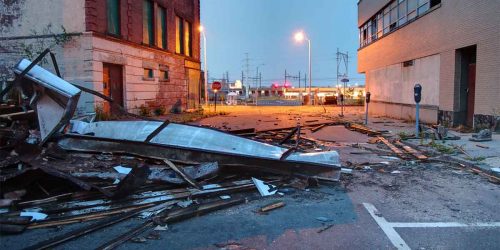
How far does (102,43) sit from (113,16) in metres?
2.19

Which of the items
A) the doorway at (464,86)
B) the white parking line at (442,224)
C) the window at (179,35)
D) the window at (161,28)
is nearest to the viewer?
the white parking line at (442,224)

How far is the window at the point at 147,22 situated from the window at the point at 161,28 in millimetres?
734

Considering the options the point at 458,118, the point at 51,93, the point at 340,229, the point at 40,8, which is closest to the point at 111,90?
the point at 40,8

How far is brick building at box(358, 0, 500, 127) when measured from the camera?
14109 mm

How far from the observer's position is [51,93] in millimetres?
7676

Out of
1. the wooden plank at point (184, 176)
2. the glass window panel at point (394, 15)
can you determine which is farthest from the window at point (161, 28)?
the wooden plank at point (184, 176)

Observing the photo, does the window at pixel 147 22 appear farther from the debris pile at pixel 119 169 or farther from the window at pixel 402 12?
the debris pile at pixel 119 169

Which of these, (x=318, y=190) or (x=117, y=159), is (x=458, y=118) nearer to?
(x=318, y=190)

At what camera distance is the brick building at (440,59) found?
14.1m

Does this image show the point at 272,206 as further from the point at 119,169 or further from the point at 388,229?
the point at 119,169

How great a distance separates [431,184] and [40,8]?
18747 millimetres

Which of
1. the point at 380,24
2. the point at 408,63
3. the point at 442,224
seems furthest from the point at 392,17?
the point at 442,224

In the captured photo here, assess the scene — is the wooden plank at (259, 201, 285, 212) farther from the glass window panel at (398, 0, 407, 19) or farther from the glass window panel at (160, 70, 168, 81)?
the glass window panel at (160, 70, 168, 81)

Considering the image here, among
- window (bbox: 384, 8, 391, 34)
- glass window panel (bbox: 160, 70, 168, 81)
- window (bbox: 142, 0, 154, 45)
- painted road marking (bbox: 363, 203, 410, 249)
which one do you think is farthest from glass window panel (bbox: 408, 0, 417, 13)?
painted road marking (bbox: 363, 203, 410, 249)
